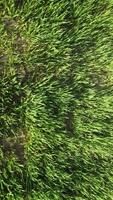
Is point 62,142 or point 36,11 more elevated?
point 36,11

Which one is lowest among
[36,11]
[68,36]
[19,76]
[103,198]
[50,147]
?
[103,198]

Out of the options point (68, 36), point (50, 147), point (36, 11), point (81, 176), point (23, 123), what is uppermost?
point (36, 11)

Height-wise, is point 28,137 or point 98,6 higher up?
point 98,6

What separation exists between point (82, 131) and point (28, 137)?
0.98ft

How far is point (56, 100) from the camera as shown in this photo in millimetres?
2152

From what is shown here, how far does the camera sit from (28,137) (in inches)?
85.0

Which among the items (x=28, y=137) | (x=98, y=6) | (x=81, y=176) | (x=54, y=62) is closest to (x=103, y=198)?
(x=81, y=176)

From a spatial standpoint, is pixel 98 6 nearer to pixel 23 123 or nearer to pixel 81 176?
pixel 23 123

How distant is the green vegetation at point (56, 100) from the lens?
212cm

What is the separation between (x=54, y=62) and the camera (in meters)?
2.17

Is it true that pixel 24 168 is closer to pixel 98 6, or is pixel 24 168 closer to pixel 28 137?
pixel 28 137

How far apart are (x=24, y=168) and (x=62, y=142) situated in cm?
24

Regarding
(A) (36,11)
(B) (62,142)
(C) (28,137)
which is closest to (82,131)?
(B) (62,142)

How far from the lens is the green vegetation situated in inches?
83.4
